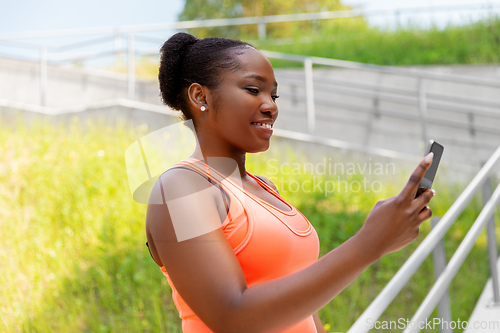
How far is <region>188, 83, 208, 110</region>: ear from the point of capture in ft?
3.35

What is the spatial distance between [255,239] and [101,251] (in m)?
3.48

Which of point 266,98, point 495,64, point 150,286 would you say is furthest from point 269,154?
point 266,98

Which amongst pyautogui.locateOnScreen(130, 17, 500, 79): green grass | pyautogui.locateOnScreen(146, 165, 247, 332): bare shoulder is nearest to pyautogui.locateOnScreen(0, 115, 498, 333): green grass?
pyautogui.locateOnScreen(146, 165, 247, 332): bare shoulder

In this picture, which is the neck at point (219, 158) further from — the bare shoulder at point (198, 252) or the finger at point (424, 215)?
the finger at point (424, 215)

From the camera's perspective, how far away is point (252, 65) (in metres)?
1.01

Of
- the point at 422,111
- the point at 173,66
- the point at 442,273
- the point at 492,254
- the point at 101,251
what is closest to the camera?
the point at 173,66

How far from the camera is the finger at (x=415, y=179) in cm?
74

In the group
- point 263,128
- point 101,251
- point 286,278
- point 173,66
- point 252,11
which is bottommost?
point 101,251

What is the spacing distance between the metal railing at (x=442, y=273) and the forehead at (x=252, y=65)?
626 mm

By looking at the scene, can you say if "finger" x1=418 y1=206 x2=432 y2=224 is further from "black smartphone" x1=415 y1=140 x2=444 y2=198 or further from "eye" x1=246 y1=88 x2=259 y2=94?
"eye" x1=246 y1=88 x2=259 y2=94

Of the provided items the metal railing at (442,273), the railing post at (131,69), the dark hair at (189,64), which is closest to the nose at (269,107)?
the dark hair at (189,64)

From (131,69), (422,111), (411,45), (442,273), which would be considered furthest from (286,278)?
(411,45)

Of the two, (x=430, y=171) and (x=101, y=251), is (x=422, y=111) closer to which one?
(x=101, y=251)

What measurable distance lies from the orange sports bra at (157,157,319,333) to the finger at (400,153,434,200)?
0.86 ft
